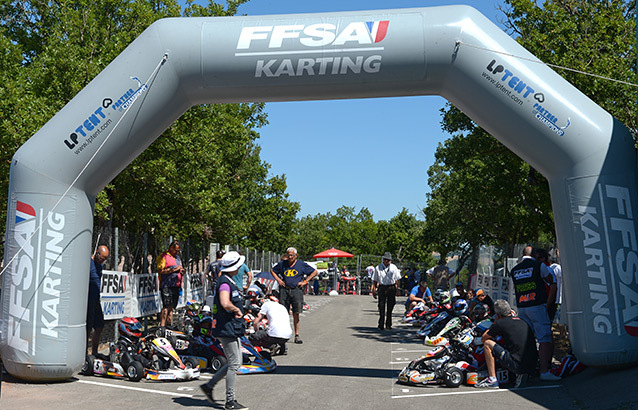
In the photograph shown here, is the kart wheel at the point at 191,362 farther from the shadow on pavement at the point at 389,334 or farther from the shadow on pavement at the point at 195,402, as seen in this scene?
the shadow on pavement at the point at 389,334

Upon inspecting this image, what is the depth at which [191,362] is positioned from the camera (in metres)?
10.2

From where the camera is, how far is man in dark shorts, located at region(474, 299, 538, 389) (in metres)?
9.10

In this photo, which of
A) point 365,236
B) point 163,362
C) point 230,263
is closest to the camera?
point 230,263

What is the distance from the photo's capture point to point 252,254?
27.9 metres

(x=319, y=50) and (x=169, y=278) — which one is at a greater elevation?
(x=319, y=50)

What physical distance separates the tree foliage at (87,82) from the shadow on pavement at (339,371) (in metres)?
7.41

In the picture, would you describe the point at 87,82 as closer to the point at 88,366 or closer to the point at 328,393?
the point at 88,366

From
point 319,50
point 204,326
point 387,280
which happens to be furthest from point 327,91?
point 387,280

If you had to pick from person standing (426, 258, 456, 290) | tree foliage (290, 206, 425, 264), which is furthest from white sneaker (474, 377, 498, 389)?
tree foliage (290, 206, 425, 264)

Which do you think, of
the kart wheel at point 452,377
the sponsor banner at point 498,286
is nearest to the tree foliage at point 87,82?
the sponsor banner at point 498,286

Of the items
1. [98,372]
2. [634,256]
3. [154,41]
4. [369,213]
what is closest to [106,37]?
[154,41]

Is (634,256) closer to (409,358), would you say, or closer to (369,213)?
(409,358)

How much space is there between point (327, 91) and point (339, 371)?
4.36 meters

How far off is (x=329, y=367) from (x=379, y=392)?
221cm
